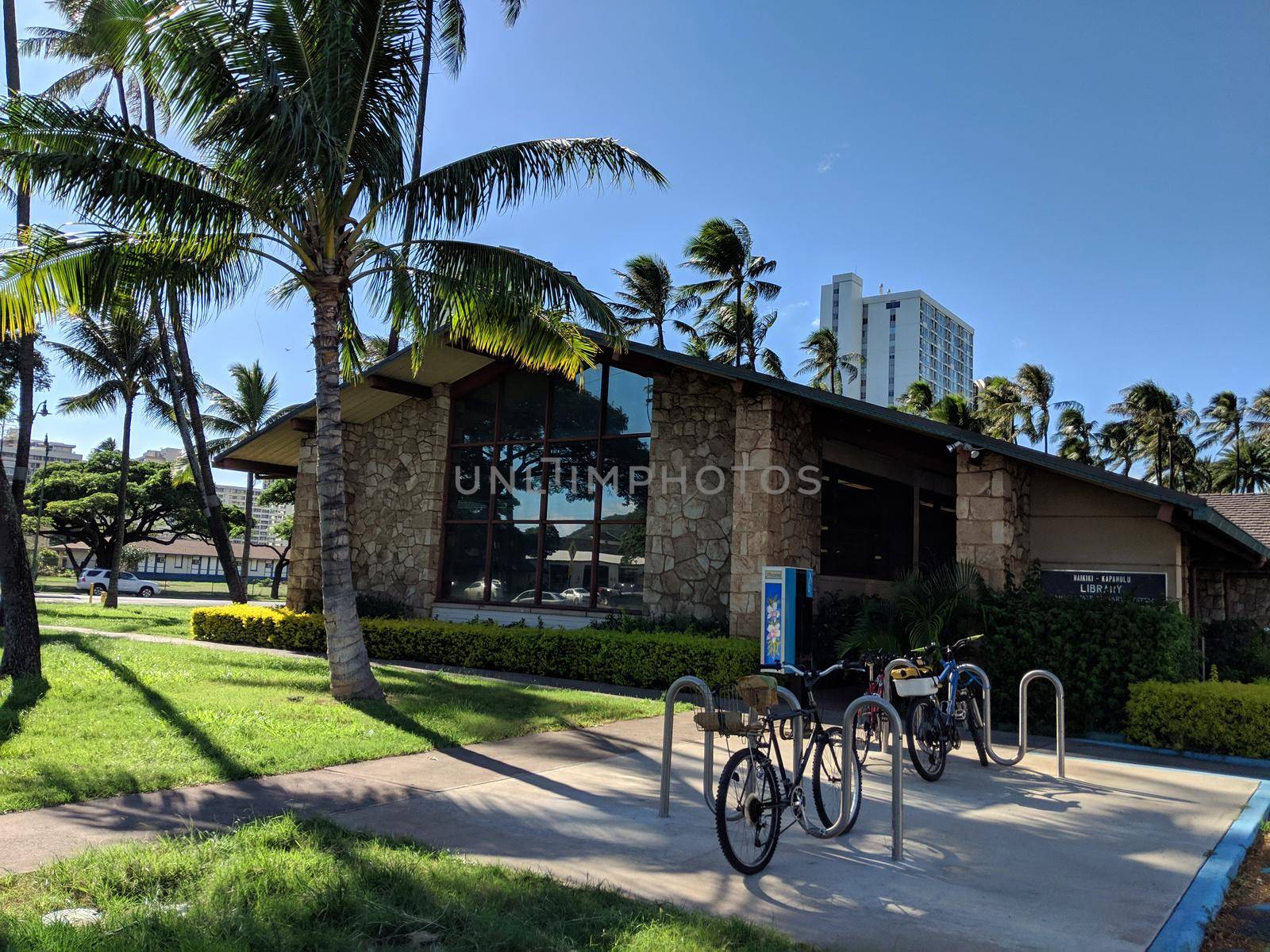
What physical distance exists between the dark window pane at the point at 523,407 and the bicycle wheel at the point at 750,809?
10886mm

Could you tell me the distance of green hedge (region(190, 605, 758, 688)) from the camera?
11625 millimetres

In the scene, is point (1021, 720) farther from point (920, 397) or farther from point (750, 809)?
point (920, 397)

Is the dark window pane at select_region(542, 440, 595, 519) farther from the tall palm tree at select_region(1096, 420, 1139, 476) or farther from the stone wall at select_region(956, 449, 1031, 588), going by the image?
the tall palm tree at select_region(1096, 420, 1139, 476)

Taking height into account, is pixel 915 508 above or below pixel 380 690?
above

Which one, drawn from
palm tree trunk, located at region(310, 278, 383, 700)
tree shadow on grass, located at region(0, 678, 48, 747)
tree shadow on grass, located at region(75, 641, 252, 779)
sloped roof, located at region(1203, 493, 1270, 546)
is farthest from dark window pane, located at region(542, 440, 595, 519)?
sloped roof, located at region(1203, 493, 1270, 546)

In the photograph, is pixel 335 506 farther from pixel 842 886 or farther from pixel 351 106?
pixel 842 886

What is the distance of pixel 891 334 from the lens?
134 metres

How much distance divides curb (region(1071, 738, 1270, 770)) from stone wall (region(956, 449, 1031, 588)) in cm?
204

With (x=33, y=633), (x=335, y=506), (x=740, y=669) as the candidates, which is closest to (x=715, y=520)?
(x=740, y=669)

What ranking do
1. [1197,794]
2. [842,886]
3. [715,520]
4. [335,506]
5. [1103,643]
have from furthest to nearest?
[715,520]
[335,506]
[1103,643]
[1197,794]
[842,886]

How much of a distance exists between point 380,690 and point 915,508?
10036 mm

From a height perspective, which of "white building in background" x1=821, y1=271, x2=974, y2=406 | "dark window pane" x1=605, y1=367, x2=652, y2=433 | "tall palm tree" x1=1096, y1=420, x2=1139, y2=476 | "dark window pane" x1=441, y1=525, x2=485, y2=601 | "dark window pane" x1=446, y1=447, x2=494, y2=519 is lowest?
"dark window pane" x1=441, y1=525, x2=485, y2=601

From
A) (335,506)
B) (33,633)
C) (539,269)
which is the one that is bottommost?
(33,633)

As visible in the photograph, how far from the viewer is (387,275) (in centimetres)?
1095
